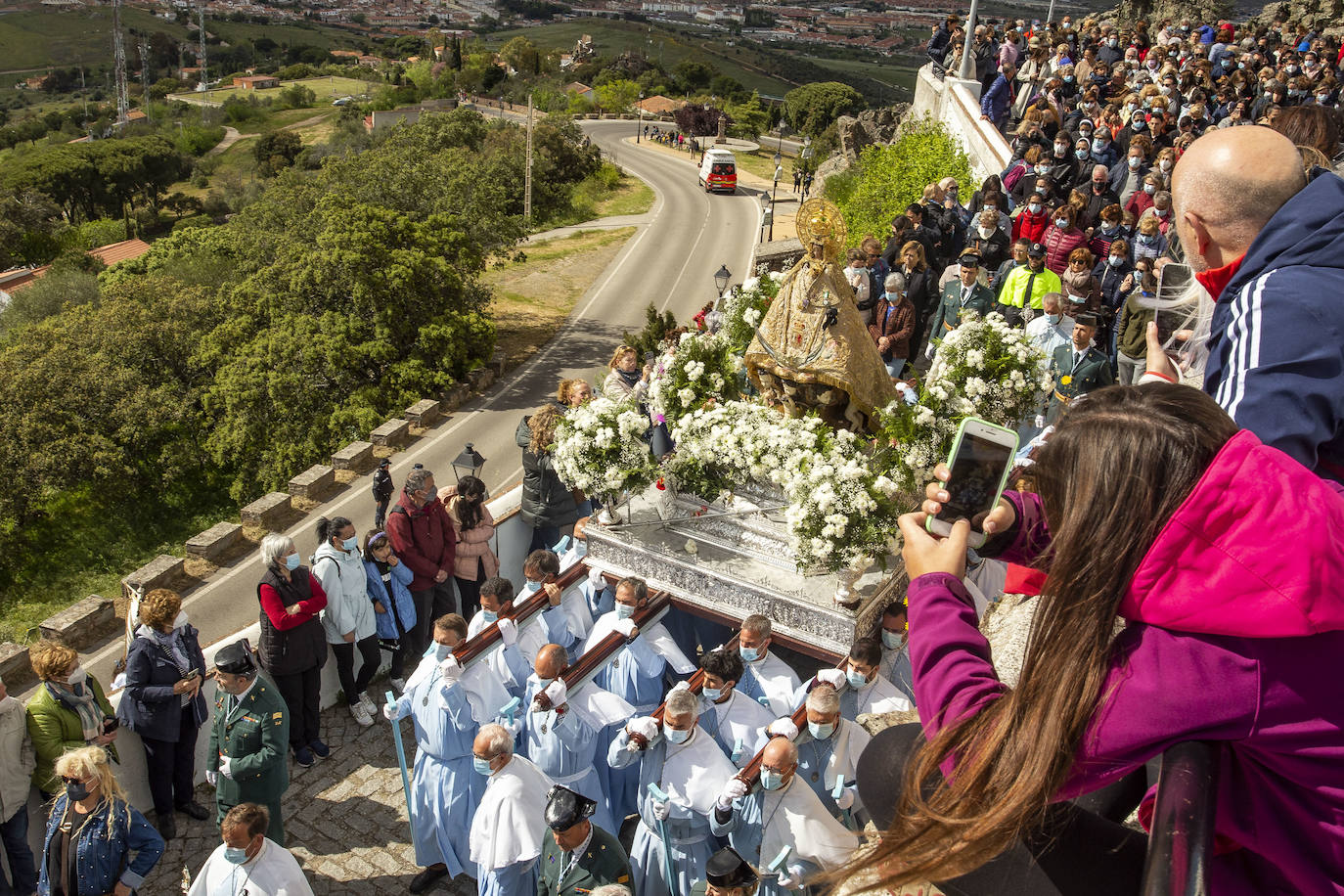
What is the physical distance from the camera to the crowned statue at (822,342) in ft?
29.4

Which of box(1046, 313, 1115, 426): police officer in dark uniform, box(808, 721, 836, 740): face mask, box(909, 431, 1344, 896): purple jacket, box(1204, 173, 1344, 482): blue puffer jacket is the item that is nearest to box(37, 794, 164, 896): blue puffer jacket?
box(808, 721, 836, 740): face mask

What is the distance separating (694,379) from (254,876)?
5704mm

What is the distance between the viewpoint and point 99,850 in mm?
5801

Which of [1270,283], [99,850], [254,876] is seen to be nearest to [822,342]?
[254,876]

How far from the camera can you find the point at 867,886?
1.69 meters

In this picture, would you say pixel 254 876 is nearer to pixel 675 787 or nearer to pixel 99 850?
pixel 99 850

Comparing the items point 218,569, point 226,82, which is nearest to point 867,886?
point 218,569

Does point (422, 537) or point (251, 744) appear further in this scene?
point (422, 537)

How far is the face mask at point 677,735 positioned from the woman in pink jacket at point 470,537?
3.52 meters

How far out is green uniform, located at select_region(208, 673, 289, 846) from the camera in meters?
6.75

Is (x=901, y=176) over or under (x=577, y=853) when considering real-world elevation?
over

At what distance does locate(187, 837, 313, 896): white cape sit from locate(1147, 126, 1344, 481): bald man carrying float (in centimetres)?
528

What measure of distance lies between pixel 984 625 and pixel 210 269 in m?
38.1

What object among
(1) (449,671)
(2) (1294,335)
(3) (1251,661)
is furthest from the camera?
(1) (449,671)
